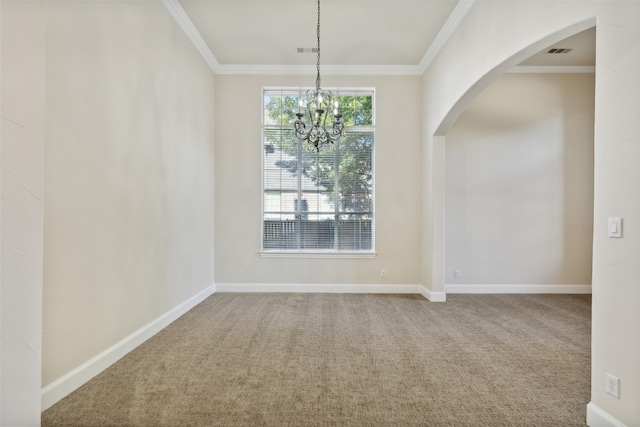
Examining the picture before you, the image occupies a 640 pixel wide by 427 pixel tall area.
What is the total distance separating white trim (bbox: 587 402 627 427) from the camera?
1.95m

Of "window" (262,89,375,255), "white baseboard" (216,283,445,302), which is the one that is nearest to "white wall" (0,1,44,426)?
"white baseboard" (216,283,445,302)

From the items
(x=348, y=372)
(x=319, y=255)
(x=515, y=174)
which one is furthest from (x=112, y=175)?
(x=515, y=174)

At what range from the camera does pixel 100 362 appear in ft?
9.13

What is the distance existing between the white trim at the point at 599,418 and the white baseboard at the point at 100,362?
137 inches

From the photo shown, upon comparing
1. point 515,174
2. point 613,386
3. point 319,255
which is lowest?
point 613,386

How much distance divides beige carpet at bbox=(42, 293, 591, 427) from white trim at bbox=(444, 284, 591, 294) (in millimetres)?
1099

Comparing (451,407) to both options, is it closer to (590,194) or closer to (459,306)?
(459,306)

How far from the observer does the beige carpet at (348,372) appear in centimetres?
221

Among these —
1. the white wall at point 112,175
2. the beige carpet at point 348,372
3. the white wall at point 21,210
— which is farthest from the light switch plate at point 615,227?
the white wall at point 112,175

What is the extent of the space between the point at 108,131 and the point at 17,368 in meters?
2.05

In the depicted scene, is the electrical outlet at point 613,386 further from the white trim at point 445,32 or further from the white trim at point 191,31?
the white trim at point 191,31

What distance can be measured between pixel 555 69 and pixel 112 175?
22.2 ft

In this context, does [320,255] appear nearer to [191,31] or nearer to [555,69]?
[191,31]

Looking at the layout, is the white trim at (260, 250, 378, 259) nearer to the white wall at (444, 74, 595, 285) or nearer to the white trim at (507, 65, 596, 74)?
the white wall at (444, 74, 595, 285)
